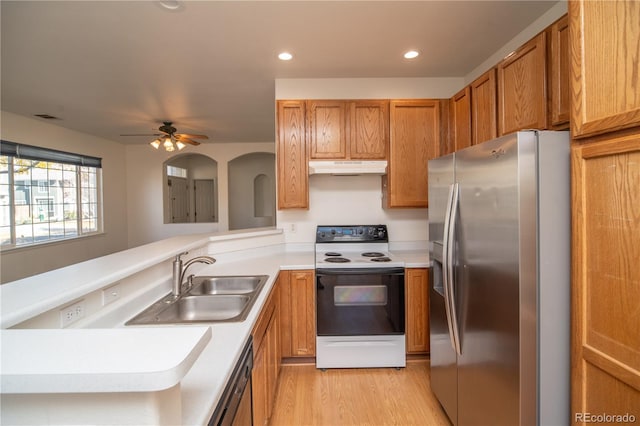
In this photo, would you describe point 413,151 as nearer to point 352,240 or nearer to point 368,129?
point 368,129

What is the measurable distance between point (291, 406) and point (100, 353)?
6.14 ft

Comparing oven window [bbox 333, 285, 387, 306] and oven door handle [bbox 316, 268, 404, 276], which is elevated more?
oven door handle [bbox 316, 268, 404, 276]

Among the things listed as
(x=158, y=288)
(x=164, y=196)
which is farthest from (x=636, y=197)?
(x=164, y=196)

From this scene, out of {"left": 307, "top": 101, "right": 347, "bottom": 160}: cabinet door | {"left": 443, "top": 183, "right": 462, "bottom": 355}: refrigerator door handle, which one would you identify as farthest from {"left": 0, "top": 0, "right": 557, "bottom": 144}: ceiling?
{"left": 443, "top": 183, "right": 462, "bottom": 355}: refrigerator door handle

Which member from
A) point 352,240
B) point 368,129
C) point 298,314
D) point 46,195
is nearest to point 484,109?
point 368,129

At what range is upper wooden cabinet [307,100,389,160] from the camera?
2.88 meters

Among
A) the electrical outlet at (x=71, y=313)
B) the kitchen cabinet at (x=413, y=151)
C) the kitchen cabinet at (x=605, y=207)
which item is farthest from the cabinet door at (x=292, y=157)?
the kitchen cabinet at (x=605, y=207)

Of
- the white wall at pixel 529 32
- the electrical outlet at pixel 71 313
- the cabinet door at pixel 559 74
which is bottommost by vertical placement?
the electrical outlet at pixel 71 313

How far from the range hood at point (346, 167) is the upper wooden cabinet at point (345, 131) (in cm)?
8

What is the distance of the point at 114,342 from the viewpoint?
0.64 m

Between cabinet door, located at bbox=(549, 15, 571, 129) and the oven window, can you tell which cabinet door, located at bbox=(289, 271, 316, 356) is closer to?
the oven window

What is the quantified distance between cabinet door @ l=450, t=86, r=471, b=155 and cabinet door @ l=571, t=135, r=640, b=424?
140 centimetres

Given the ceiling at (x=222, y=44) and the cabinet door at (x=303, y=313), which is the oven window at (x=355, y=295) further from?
the ceiling at (x=222, y=44)

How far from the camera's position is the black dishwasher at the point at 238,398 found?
2.95ft
